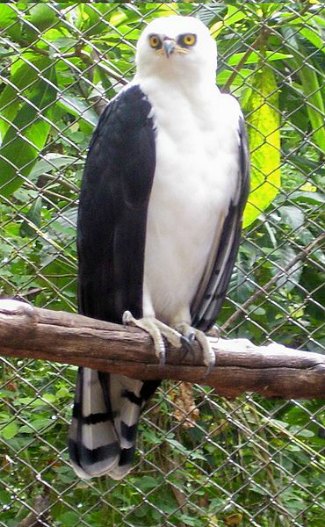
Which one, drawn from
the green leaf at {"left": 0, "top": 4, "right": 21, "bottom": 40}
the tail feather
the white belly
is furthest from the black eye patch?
the tail feather

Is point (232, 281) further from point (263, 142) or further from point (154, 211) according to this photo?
point (154, 211)

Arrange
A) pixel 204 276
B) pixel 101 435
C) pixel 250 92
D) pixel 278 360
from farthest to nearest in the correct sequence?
pixel 250 92 < pixel 204 276 < pixel 101 435 < pixel 278 360

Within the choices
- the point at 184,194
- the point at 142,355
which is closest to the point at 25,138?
the point at 184,194

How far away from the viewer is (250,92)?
3186 millimetres

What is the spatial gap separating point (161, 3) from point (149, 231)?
0.83 meters

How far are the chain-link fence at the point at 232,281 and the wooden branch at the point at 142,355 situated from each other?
57 centimetres

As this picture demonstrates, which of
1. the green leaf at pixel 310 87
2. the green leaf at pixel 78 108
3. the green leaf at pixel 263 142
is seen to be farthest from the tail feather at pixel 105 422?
the green leaf at pixel 310 87

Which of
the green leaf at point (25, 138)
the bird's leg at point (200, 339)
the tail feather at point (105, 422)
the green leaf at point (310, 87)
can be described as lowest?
the tail feather at point (105, 422)

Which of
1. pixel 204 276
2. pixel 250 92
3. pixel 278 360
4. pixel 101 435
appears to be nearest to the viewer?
pixel 278 360

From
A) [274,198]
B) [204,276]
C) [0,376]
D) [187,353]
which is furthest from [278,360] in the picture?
[0,376]

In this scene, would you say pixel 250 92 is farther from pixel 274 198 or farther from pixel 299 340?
pixel 299 340

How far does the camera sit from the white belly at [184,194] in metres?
2.73

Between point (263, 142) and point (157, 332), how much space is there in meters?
0.87

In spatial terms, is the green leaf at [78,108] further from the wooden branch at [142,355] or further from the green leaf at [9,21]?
the wooden branch at [142,355]
